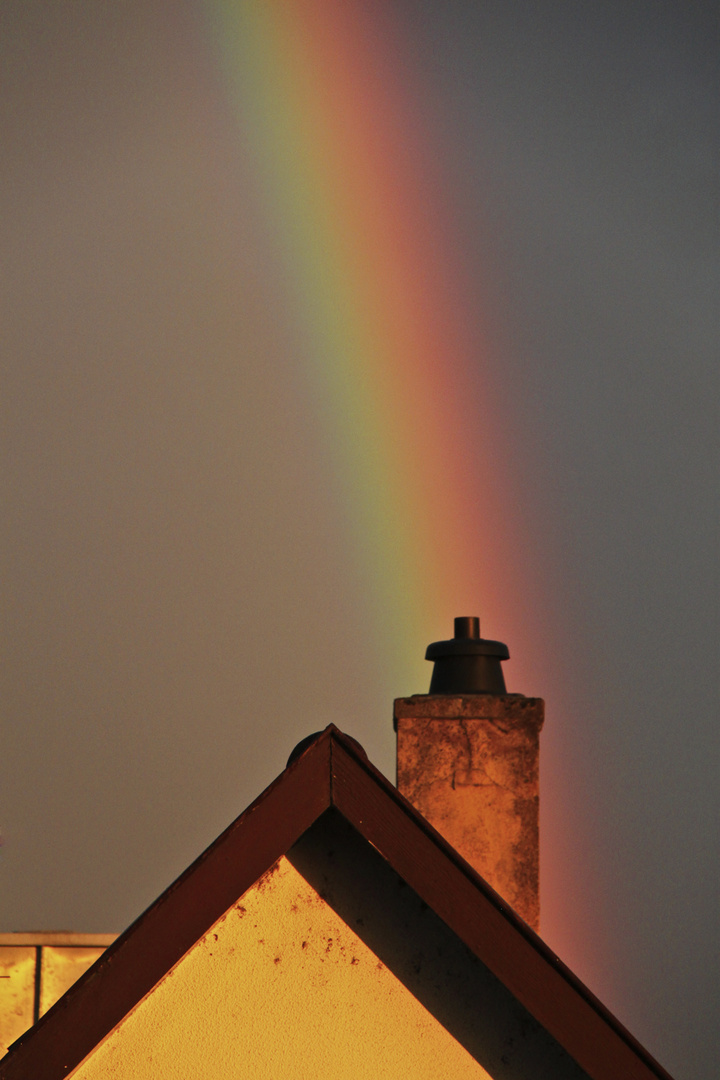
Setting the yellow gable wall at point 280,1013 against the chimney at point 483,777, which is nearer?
the yellow gable wall at point 280,1013

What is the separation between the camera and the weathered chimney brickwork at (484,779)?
15.6 ft

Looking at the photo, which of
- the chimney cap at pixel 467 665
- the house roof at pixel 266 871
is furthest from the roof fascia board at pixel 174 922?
the chimney cap at pixel 467 665

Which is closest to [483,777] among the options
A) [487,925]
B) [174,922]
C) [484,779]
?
[484,779]

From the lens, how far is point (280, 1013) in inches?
106

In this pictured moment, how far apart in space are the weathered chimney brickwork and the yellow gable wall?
206 cm

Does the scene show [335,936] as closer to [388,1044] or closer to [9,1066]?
[388,1044]

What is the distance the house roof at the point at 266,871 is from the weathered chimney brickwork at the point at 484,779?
214cm

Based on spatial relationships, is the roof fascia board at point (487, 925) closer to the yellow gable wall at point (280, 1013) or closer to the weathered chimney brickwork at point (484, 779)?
the yellow gable wall at point (280, 1013)

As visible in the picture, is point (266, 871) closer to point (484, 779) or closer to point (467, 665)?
point (484, 779)

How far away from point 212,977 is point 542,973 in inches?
34.6

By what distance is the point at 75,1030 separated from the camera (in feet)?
8.01

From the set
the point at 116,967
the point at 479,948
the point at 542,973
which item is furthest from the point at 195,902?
the point at 542,973

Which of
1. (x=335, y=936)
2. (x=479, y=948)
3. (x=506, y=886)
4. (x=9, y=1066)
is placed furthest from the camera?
(x=506, y=886)

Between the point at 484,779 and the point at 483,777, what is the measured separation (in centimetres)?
1
